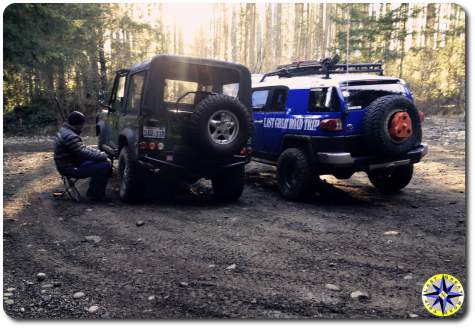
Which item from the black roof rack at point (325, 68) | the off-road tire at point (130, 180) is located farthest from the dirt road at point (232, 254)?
the black roof rack at point (325, 68)

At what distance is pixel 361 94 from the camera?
513cm

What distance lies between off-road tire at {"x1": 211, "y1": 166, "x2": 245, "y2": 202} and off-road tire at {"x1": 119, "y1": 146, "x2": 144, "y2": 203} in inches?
40.9

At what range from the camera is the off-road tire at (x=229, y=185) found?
5477 millimetres

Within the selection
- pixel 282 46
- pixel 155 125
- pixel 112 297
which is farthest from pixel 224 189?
pixel 282 46

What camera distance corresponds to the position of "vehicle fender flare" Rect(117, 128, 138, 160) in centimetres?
506

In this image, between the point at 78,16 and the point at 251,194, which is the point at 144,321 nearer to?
the point at 251,194

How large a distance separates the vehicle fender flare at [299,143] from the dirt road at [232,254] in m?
0.72

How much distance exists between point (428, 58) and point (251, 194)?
20.8ft

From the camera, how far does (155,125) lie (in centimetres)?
489

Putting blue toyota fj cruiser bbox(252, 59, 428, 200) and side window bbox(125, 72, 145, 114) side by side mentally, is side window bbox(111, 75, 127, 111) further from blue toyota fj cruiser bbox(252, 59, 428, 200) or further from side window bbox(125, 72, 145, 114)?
blue toyota fj cruiser bbox(252, 59, 428, 200)

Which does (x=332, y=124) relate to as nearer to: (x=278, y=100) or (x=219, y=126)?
(x=278, y=100)

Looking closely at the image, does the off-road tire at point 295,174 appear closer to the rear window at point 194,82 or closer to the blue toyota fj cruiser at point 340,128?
the blue toyota fj cruiser at point 340,128

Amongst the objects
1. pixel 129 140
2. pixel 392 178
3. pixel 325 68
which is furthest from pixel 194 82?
pixel 392 178

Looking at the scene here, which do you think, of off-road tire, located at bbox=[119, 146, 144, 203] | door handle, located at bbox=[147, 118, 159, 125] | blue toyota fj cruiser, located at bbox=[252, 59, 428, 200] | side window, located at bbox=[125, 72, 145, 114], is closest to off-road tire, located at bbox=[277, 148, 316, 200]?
blue toyota fj cruiser, located at bbox=[252, 59, 428, 200]
